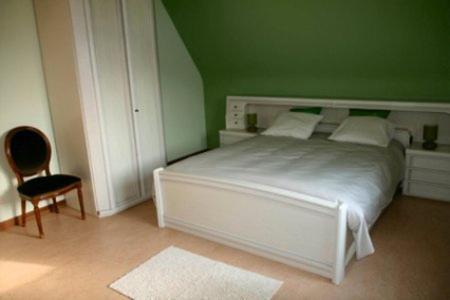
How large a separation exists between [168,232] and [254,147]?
1.16 metres

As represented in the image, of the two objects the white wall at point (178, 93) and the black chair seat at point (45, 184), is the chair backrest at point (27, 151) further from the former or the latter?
the white wall at point (178, 93)

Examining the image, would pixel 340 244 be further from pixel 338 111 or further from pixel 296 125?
pixel 338 111

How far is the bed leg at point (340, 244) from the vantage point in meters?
2.13

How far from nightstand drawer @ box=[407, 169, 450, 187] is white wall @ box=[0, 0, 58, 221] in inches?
143

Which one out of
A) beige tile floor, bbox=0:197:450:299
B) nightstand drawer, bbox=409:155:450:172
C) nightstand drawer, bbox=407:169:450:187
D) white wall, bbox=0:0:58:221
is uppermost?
white wall, bbox=0:0:58:221

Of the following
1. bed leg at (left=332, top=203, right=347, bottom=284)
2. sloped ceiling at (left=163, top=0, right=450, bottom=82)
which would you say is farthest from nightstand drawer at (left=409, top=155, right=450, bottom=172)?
bed leg at (left=332, top=203, right=347, bottom=284)

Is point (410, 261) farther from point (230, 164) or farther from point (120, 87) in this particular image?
point (120, 87)

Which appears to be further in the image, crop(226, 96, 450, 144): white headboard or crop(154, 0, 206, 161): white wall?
crop(154, 0, 206, 161): white wall

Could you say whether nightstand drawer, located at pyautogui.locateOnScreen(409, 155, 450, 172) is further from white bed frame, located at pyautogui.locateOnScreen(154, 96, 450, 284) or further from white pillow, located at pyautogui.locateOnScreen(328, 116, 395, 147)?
white bed frame, located at pyautogui.locateOnScreen(154, 96, 450, 284)

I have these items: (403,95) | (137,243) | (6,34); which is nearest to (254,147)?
(137,243)

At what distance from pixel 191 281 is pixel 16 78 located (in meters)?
2.41

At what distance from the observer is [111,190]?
11.2ft

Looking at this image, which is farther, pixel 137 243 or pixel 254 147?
pixel 254 147

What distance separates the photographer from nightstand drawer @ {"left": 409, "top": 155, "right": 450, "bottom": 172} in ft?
10.6
